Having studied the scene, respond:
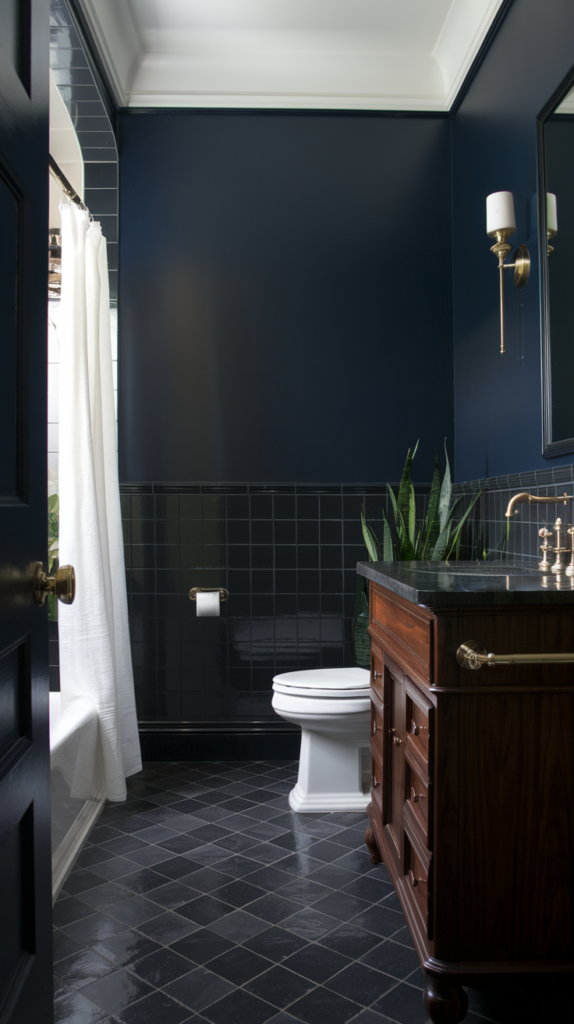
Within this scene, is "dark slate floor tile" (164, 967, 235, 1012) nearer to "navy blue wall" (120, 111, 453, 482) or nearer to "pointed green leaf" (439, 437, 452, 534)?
"pointed green leaf" (439, 437, 452, 534)

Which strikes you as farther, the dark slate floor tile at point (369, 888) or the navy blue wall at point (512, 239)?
the navy blue wall at point (512, 239)

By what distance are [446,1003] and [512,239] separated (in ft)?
7.21

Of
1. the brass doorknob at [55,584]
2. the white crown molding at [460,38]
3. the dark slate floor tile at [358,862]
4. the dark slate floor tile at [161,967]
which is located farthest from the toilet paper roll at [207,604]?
the white crown molding at [460,38]

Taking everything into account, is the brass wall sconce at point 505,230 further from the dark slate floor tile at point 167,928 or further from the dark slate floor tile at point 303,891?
the dark slate floor tile at point 167,928

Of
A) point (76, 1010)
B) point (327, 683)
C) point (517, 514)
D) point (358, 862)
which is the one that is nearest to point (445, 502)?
point (517, 514)

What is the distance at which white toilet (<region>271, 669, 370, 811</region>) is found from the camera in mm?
2600

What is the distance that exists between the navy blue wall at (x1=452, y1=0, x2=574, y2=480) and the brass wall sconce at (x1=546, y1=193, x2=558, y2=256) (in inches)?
4.6

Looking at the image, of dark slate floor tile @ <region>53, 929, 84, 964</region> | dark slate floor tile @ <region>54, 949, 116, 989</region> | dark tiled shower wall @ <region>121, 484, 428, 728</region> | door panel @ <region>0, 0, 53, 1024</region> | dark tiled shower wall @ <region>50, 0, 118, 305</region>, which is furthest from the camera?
dark tiled shower wall @ <region>121, 484, 428, 728</region>

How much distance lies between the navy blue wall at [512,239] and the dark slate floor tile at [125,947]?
1664 millimetres

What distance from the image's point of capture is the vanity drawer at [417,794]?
4.83 feet

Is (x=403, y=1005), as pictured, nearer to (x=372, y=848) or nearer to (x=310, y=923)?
(x=310, y=923)

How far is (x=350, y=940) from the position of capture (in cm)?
182

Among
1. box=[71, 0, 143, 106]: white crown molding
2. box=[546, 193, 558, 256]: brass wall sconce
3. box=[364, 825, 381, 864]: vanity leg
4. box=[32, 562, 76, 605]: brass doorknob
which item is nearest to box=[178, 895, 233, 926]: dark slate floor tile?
box=[364, 825, 381, 864]: vanity leg

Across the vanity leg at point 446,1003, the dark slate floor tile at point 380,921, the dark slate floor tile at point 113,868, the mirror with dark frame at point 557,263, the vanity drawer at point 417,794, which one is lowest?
the dark slate floor tile at point 380,921
